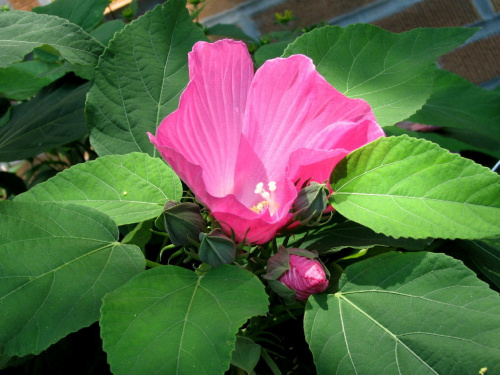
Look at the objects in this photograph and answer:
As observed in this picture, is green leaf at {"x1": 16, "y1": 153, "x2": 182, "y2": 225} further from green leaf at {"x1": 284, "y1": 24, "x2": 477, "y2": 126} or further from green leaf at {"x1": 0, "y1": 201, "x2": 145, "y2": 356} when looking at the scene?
green leaf at {"x1": 284, "y1": 24, "x2": 477, "y2": 126}

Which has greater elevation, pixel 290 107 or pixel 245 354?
pixel 290 107

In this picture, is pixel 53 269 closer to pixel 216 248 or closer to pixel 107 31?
pixel 216 248

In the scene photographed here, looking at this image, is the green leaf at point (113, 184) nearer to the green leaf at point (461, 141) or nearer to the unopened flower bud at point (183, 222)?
the unopened flower bud at point (183, 222)

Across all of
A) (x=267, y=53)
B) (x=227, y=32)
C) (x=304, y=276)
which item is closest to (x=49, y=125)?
(x=267, y=53)

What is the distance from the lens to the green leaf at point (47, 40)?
0.48 m

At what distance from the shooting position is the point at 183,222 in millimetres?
392

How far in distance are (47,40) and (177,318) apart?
0.89 ft

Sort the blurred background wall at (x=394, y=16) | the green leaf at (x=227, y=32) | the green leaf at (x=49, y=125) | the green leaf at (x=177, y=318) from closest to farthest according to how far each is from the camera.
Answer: the green leaf at (x=177, y=318) < the green leaf at (x=49, y=125) < the green leaf at (x=227, y=32) < the blurred background wall at (x=394, y=16)

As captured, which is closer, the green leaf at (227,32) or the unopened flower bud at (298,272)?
the unopened flower bud at (298,272)

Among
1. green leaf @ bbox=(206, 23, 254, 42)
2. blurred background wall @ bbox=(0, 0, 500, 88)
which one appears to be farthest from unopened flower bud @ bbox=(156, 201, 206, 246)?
blurred background wall @ bbox=(0, 0, 500, 88)

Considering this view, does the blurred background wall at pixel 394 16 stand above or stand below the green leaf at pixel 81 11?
below

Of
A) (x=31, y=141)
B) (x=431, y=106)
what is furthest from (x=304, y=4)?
(x=31, y=141)

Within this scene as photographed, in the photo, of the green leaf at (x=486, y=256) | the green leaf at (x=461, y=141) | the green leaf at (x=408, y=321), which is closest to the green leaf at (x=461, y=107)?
the green leaf at (x=461, y=141)

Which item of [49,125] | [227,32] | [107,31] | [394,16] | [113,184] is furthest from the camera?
[394,16]
